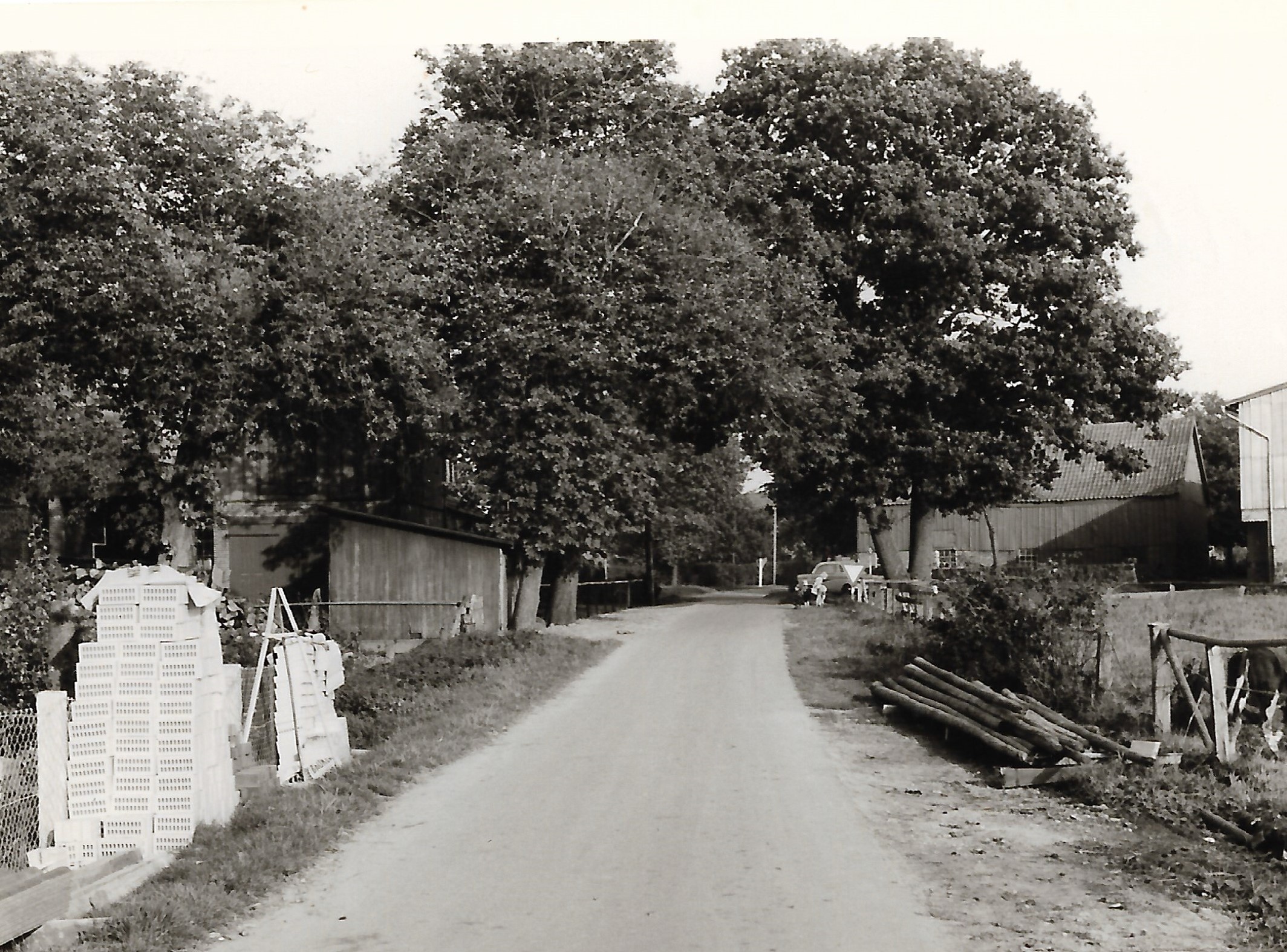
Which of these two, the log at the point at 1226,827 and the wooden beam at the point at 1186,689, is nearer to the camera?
the log at the point at 1226,827

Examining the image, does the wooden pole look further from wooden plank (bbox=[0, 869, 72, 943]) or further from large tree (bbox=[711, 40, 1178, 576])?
large tree (bbox=[711, 40, 1178, 576])

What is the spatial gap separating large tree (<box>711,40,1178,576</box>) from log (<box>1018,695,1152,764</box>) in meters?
18.8

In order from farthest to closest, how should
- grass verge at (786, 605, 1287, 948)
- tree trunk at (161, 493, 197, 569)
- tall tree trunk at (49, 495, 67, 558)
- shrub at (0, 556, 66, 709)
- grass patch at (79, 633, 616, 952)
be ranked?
tall tree trunk at (49, 495, 67, 558) → tree trunk at (161, 493, 197, 569) → shrub at (0, 556, 66, 709) → grass verge at (786, 605, 1287, 948) → grass patch at (79, 633, 616, 952)

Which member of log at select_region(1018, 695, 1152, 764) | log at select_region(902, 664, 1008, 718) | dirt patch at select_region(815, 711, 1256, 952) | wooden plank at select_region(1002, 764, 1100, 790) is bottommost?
dirt patch at select_region(815, 711, 1256, 952)

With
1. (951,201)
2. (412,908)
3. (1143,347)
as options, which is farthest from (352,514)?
(1143,347)

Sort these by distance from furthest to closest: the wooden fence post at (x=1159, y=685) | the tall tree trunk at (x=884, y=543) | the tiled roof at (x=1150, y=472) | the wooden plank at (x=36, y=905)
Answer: the tiled roof at (x=1150, y=472)
the tall tree trunk at (x=884, y=543)
the wooden fence post at (x=1159, y=685)
the wooden plank at (x=36, y=905)

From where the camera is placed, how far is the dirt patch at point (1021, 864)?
6853 mm

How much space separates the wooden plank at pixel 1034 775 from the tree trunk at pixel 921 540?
2405cm

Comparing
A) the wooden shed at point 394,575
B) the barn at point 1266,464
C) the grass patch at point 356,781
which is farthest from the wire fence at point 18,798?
the barn at point 1266,464

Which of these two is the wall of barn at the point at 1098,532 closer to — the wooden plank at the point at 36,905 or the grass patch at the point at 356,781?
the grass patch at the point at 356,781

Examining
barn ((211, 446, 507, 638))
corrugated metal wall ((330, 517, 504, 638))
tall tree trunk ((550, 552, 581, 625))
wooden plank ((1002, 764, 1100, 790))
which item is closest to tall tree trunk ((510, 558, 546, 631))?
barn ((211, 446, 507, 638))

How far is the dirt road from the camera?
6836 mm

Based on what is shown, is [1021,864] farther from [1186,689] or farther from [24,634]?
[24,634]

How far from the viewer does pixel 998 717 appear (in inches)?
496
